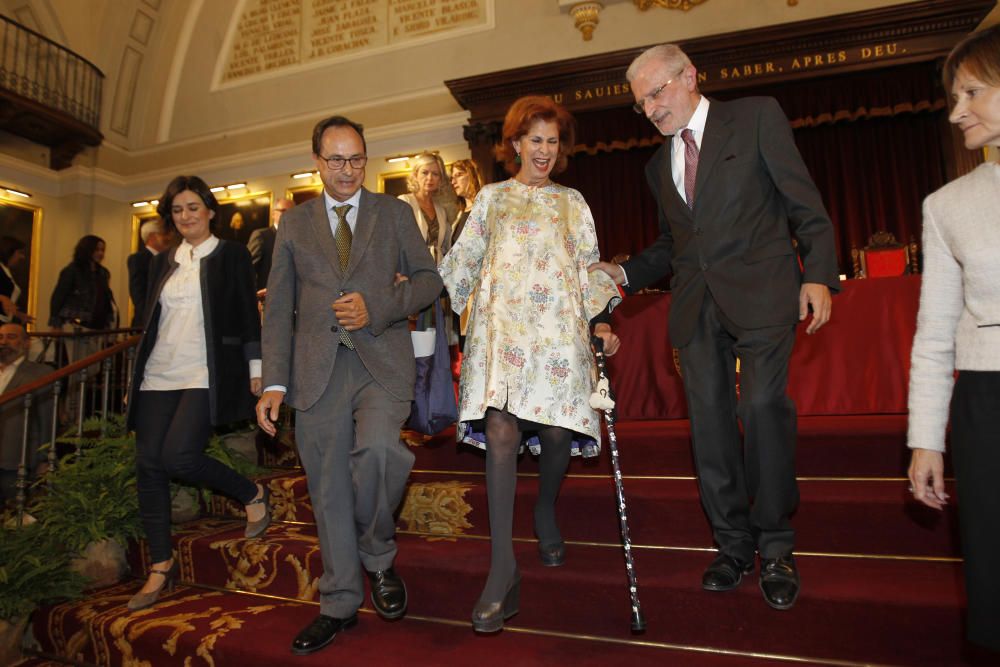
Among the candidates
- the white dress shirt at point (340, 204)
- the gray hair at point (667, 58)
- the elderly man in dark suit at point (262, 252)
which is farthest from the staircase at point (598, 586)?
the elderly man in dark suit at point (262, 252)

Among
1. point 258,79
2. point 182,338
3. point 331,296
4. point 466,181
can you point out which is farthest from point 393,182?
point 331,296

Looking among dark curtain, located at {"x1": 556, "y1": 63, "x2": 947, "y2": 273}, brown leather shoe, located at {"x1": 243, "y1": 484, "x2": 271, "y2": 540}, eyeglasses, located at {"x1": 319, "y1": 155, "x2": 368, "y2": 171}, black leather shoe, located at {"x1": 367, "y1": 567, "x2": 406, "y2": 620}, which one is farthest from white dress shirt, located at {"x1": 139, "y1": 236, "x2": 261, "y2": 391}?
dark curtain, located at {"x1": 556, "y1": 63, "x2": 947, "y2": 273}

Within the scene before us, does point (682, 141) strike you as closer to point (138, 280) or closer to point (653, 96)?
point (653, 96)

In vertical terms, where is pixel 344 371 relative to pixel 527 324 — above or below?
below

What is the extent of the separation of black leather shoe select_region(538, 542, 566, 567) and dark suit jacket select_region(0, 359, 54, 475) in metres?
3.89

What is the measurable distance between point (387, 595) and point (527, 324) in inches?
42.7

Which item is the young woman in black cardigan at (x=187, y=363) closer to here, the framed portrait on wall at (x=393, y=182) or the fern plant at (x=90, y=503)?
the fern plant at (x=90, y=503)

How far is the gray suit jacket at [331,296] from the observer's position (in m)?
2.48

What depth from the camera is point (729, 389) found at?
7.98 feet

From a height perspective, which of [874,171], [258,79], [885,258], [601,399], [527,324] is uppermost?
[258,79]

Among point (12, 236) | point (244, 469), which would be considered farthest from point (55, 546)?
point (12, 236)

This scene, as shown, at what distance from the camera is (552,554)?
270 cm

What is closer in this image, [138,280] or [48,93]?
[138,280]

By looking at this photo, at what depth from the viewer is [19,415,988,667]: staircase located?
216cm
